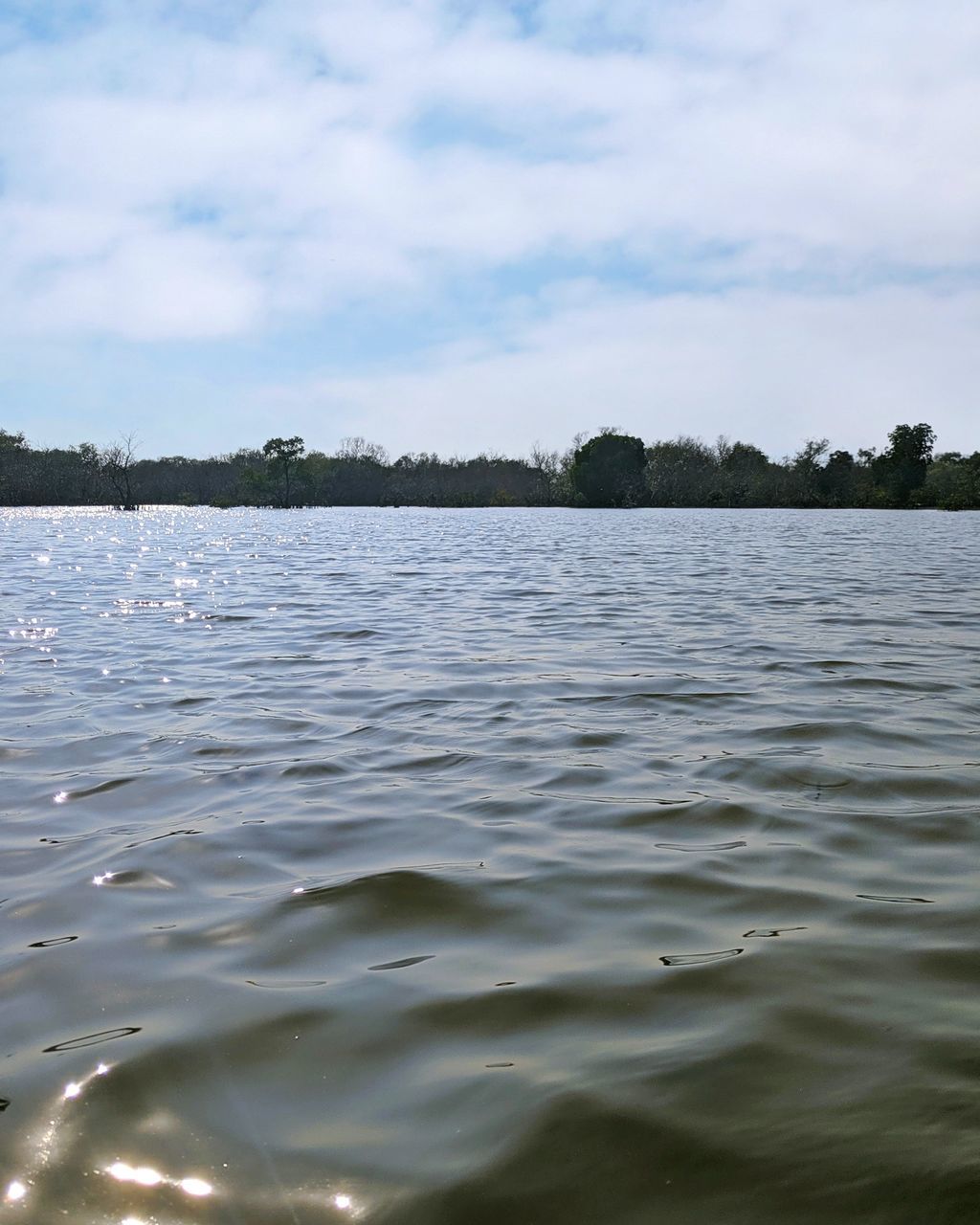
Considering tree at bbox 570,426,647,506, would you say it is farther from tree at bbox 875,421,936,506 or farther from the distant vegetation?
tree at bbox 875,421,936,506

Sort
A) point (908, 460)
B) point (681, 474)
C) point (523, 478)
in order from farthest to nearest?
1. point (523, 478)
2. point (681, 474)
3. point (908, 460)

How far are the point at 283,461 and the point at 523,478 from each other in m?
35.6

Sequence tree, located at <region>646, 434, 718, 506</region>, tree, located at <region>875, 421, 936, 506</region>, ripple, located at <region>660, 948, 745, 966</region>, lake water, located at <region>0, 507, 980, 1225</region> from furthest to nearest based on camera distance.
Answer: tree, located at <region>646, 434, 718, 506</region> < tree, located at <region>875, 421, 936, 506</region> < ripple, located at <region>660, 948, 745, 966</region> < lake water, located at <region>0, 507, 980, 1225</region>

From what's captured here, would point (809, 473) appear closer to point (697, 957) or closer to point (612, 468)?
point (612, 468)

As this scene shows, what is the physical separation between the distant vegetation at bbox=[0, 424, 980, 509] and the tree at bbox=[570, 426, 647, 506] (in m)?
0.09

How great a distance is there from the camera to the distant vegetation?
78.6 meters

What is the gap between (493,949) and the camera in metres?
2.39

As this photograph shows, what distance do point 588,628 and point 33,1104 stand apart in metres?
7.34

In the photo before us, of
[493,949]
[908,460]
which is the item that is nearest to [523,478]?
[908,460]

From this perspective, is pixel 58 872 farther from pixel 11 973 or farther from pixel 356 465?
pixel 356 465

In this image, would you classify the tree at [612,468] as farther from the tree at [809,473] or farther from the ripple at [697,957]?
the ripple at [697,957]

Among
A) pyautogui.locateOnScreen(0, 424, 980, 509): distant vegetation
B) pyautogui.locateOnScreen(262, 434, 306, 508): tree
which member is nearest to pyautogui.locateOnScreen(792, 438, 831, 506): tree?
pyautogui.locateOnScreen(0, 424, 980, 509): distant vegetation

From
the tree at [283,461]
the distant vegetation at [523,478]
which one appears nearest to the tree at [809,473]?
the distant vegetation at [523,478]

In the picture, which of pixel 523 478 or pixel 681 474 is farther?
pixel 523 478
